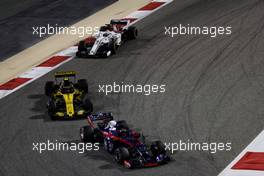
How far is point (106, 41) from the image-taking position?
3272 centimetres

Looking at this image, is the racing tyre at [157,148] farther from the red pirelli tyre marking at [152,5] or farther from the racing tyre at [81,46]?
the red pirelli tyre marking at [152,5]

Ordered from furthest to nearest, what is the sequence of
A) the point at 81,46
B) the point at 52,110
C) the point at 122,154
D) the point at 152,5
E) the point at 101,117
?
the point at 152,5 < the point at 81,46 < the point at 52,110 < the point at 101,117 < the point at 122,154

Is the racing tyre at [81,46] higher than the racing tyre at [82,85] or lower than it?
higher

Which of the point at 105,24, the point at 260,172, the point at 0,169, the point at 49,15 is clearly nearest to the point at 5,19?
the point at 49,15

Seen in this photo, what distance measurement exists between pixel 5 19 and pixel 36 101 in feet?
27.6

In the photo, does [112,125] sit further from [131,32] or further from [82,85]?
[131,32]

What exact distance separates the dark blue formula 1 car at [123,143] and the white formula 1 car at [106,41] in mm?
5363

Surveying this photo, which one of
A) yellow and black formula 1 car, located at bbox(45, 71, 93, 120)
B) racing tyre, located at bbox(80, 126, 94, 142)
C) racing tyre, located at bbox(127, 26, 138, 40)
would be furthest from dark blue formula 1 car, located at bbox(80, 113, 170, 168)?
racing tyre, located at bbox(127, 26, 138, 40)

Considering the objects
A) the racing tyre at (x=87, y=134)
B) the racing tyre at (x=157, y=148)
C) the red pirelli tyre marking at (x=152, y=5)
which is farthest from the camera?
the red pirelli tyre marking at (x=152, y=5)

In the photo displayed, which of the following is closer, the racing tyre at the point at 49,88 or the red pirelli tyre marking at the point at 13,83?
the racing tyre at the point at 49,88

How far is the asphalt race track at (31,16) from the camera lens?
35.6 metres

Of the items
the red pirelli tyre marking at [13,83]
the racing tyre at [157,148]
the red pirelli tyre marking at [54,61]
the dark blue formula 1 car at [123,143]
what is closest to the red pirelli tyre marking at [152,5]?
the red pirelli tyre marking at [54,61]

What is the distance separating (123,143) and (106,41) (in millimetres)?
7362

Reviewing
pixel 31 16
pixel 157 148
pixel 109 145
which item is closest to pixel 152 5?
pixel 31 16
